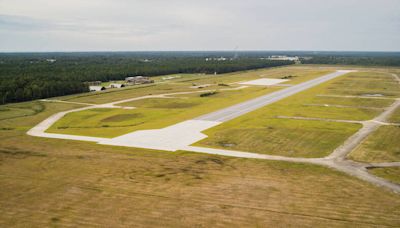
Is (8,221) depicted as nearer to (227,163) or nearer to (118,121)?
(227,163)

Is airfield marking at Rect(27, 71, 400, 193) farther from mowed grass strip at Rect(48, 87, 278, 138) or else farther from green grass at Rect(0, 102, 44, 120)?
green grass at Rect(0, 102, 44, 120)

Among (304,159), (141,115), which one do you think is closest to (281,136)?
(304,159)

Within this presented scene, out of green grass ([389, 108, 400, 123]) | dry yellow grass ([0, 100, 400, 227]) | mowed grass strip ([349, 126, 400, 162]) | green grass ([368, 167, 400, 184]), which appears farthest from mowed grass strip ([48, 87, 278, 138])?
green grass ([389, 108, 400, 123])

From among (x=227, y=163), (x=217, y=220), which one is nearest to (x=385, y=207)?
(x=217, y=220)

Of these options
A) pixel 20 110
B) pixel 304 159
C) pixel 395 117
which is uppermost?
pixel 395 117

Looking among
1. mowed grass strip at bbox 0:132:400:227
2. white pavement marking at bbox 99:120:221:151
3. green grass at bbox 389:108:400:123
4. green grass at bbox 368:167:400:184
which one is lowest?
mowed grass strip at bbox 0:132:400:227

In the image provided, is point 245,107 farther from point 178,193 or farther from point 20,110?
point 178,193

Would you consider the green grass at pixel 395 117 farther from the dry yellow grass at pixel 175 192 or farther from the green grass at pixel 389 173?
the dry yellow grass at pixel 175 192
